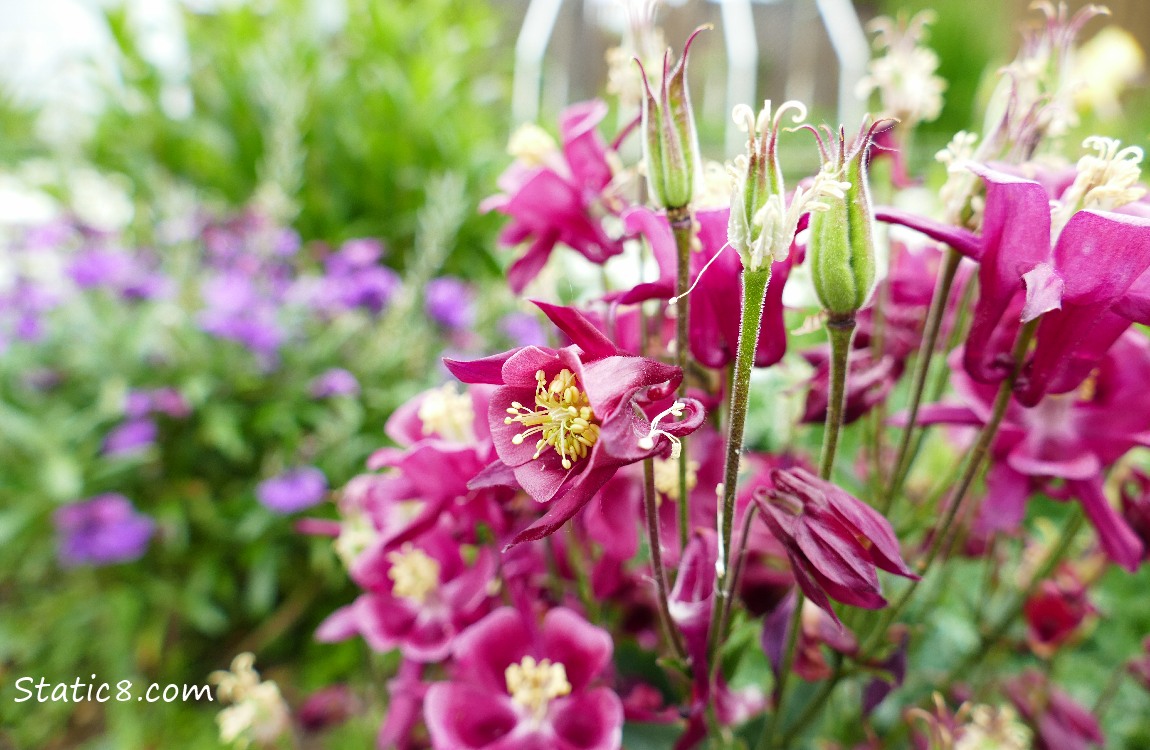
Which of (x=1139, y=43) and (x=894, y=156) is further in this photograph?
(x=1139, y=43)

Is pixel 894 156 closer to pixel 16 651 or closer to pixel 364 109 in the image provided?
pixel 16 651

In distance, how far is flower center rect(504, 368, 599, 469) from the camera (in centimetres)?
26

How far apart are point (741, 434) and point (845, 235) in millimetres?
78

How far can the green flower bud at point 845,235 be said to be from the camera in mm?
258

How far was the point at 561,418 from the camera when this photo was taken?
26 centimetres

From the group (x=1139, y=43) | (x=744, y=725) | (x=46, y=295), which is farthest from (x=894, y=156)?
(x=1139, y=43)

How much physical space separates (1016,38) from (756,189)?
170 inches

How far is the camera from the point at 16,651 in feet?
3.56

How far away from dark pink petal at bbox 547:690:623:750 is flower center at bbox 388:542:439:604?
0.09 m

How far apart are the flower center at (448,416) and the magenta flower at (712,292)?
12 cm

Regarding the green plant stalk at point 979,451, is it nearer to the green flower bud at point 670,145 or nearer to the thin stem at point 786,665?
the thin stem at point 786,665

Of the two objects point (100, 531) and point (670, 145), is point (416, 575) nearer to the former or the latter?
point (670, 145)

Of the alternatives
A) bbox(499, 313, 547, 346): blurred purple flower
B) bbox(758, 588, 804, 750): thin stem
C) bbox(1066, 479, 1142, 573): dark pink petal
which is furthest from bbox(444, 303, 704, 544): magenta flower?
bbox(499, 313, 547, 346): blurred purple flower

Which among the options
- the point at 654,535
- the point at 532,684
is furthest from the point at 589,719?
the point at 654,535
